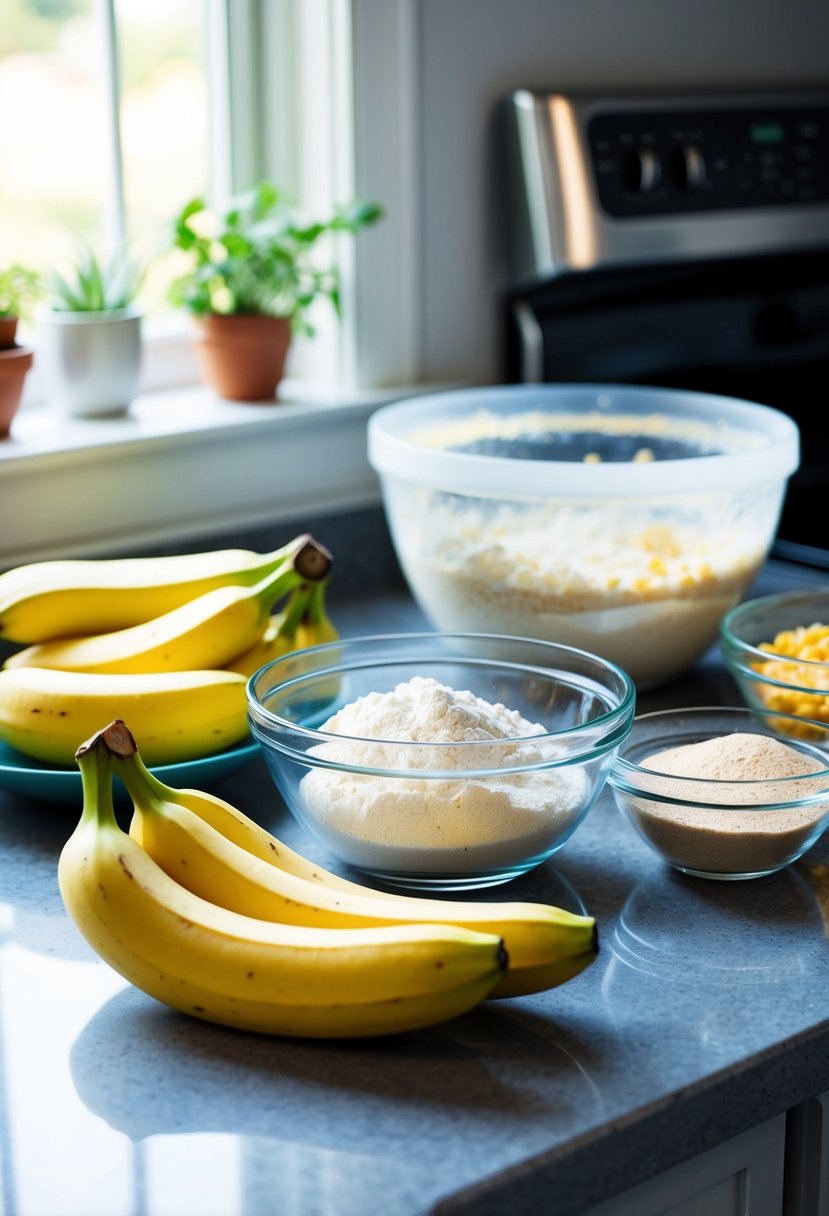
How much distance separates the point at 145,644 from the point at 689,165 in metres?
0.89

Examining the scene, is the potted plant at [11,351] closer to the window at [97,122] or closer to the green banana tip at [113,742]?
the window at [97,122]

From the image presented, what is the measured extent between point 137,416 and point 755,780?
0.76 m

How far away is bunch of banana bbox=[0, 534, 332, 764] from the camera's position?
988 millimetres

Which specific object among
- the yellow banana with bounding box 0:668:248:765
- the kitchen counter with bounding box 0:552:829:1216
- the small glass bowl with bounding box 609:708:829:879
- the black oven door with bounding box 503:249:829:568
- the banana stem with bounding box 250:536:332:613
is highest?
the black oven door with bounding box 503:249:829:568

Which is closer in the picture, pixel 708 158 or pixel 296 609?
pixel 296 609

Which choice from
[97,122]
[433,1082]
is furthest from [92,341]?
[433,1082]

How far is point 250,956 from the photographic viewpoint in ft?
2.37

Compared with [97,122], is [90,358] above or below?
below

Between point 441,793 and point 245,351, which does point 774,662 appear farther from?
point 245,351

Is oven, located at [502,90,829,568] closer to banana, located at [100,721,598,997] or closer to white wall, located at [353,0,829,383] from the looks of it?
white wall, located at [353,0,829,383]

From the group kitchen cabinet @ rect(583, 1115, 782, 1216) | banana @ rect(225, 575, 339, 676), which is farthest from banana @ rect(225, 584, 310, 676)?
kitchen cabinet @ rect(583, 1115, 782, 1216)

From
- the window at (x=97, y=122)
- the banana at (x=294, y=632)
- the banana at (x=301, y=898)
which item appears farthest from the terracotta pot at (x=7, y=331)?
the banana at (x=301, y=898)

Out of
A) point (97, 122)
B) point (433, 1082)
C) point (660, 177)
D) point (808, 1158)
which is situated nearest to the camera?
point (433, 1082)

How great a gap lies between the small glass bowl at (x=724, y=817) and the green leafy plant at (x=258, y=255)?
70 cm
